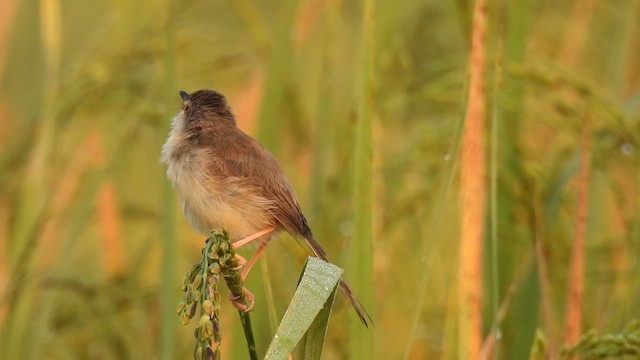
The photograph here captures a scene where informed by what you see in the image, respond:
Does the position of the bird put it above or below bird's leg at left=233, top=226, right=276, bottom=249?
above

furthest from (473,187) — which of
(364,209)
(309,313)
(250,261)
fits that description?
(309,313)

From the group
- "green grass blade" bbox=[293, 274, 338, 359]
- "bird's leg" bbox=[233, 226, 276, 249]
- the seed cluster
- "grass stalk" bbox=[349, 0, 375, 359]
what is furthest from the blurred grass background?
the seed cluster

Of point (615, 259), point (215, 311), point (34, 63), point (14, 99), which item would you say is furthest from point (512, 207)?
point (14, 99)

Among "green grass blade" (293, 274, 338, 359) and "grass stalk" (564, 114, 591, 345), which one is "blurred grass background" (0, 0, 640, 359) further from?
"green grass blade" (293, 274, 338, 359)

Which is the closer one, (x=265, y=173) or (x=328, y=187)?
(x=265, y=173)

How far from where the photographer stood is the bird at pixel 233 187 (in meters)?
2.87

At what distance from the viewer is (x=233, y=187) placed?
2.99m

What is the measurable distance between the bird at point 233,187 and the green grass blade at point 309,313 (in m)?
0.80

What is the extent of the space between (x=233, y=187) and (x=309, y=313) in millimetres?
1179

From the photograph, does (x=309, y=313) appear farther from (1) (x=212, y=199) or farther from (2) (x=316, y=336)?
(1) (x=212, y=199)

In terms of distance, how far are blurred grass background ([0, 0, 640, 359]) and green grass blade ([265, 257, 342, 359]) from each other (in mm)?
262

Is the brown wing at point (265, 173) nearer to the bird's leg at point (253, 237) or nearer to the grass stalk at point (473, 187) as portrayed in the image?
the bird's leg at point (253, 237)

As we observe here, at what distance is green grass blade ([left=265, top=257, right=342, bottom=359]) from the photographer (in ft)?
5.93

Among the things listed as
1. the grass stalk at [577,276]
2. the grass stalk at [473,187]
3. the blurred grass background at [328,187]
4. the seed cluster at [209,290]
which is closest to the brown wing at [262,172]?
the blurred grass background at [328,187]
